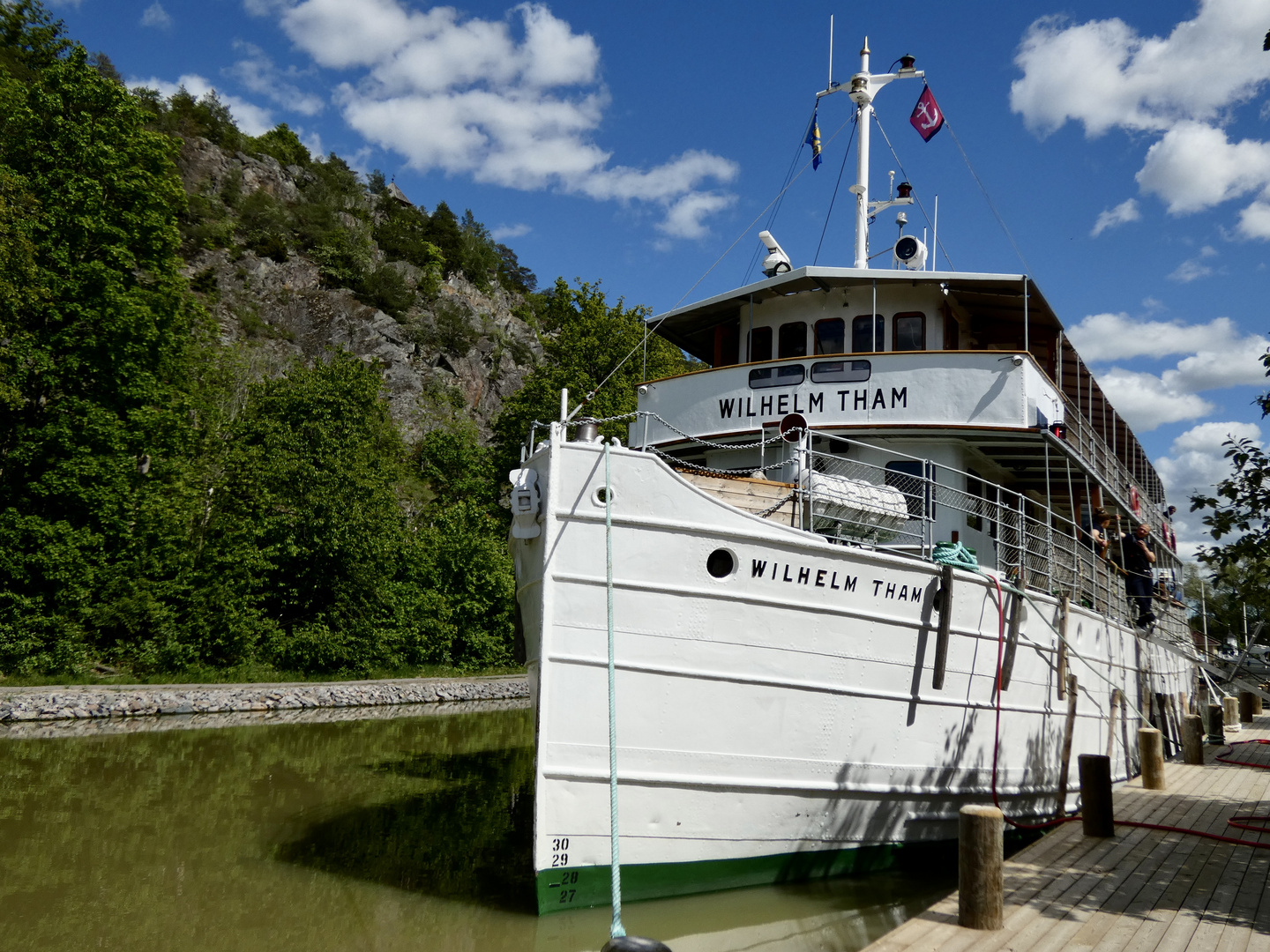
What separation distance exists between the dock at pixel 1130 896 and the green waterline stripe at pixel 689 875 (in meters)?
1.45

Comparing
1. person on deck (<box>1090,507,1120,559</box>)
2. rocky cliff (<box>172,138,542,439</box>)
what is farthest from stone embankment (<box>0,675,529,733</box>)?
rocky cliff (<box>172,138,542,439</box>)

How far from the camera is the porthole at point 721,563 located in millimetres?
6785

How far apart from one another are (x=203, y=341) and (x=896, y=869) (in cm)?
2741

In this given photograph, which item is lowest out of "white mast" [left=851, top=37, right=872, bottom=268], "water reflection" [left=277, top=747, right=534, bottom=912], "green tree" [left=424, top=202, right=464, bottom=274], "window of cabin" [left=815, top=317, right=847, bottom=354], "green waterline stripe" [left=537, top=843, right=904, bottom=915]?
"water reflection" [left=277, top=747, right=534, bottom=912]

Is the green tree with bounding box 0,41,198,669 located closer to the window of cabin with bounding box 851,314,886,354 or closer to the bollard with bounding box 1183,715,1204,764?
the window of cabin with bounding box 851,314,886,354

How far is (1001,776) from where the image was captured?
28.2ft

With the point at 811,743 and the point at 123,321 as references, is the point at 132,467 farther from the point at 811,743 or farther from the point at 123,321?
the point at 811,743

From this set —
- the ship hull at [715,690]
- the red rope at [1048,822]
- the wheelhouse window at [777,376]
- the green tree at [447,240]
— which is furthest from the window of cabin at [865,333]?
the green tree at [447,240]

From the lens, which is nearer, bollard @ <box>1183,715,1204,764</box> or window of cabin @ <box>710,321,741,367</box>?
bollard @ <box>1183,715,1204,764</box>

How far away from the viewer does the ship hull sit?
21.2ft

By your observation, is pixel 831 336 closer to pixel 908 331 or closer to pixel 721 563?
pixel 908 331

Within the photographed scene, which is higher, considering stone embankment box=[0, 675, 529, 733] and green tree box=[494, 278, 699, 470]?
green tree box=[494, 278, 699, 470]

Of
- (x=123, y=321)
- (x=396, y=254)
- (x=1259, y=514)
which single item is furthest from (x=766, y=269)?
(x=396, y=254)

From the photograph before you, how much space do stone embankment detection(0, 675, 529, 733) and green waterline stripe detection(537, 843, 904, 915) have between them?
12.4m
